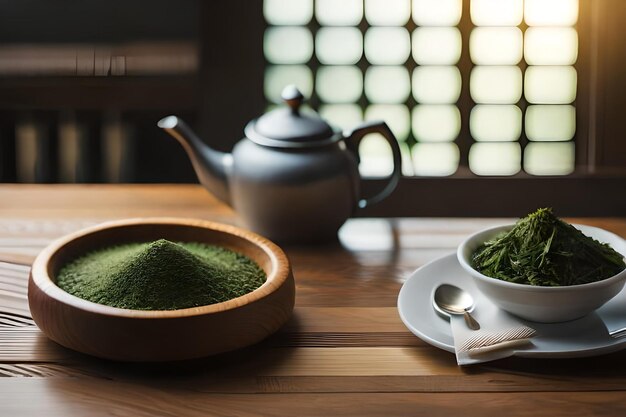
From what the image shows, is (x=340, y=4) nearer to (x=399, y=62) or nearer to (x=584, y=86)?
(x=399, y=62)

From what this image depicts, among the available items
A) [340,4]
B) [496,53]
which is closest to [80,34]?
[340,4]

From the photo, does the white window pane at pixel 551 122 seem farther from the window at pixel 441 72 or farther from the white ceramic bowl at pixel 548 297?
the white ceramic bowl at pixel 548 297

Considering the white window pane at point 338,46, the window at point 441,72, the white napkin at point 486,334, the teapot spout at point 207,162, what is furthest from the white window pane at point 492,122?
the white napkin at point 486,334

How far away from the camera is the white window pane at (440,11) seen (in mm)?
2072

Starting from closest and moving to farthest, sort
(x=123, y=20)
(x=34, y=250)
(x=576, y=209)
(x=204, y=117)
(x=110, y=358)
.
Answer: (x=110, y=358)
(x=34, y=250)
(x=576, y=209)
(x=204, y=117)
(x=123, y=20)

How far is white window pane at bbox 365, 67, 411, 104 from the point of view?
2.12 m

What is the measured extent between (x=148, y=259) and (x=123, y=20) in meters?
1.48

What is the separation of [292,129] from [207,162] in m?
0.14

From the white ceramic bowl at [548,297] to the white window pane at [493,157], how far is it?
1.28 meters

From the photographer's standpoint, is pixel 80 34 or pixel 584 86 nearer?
pixel 584 86

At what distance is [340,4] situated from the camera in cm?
208

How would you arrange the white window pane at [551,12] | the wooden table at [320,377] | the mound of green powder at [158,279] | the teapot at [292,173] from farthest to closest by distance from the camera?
the white window pane at [551,12], the teapot at [292,173], the mound of green powder at [158,279], the wooden table at [320,377]

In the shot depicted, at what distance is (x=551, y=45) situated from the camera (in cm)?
208

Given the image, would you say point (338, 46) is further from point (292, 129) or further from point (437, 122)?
point (292, 129)
